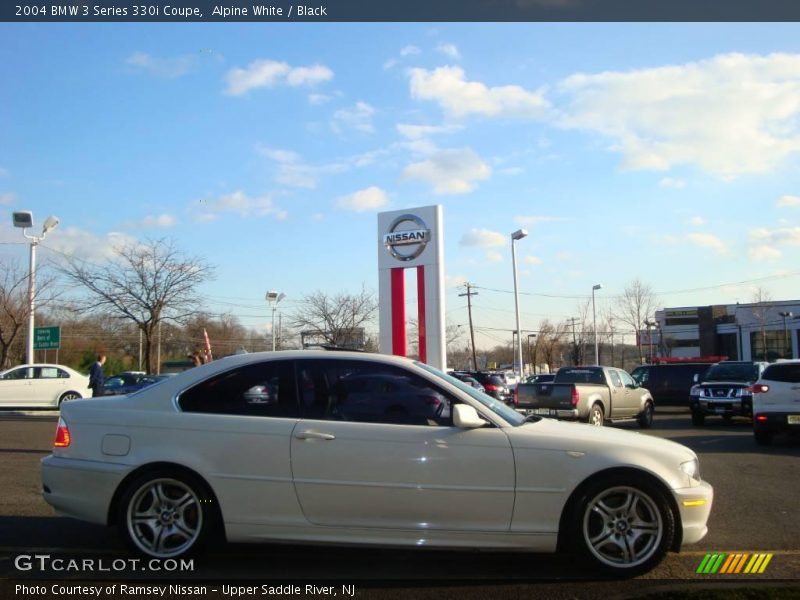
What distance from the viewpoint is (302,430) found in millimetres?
5211

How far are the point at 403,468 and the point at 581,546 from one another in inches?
54.2

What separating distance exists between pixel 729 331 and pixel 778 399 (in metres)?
63.5

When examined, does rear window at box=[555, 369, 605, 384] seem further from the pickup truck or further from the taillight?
the taillight

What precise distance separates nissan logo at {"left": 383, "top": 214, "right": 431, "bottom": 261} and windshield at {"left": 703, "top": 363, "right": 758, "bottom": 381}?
11618mm

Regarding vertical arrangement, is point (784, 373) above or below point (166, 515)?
above

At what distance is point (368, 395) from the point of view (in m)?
5.39

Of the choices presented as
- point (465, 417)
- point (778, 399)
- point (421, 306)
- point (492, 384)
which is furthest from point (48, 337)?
point (465, 417)

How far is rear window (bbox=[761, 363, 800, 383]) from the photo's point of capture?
12.9m

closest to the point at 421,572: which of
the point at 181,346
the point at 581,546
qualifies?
the point at 581,546

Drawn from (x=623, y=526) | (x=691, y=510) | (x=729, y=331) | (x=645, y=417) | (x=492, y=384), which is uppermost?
(x=729, y=331)

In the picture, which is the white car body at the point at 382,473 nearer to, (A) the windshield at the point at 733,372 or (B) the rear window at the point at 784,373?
(B) the rear window at the point at 784,373

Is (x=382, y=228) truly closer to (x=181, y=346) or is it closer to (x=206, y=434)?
(x=206, y=434)

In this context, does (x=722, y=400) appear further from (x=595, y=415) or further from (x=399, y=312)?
(x=399, y=312)

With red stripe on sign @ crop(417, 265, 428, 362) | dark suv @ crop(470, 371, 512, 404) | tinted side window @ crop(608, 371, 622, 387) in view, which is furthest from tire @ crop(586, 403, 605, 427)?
red stripe on sign @ crop(417, 265, 428, 362)
